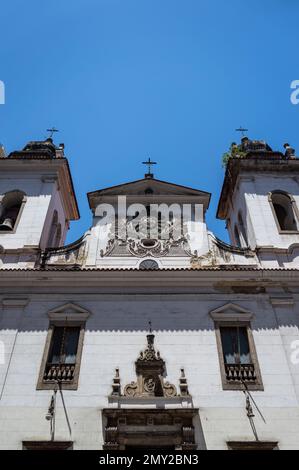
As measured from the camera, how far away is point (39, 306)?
1227cm

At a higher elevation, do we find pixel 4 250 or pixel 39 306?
pixel 4 250

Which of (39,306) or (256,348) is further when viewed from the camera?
(39,306)

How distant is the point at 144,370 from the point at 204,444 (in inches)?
89.6

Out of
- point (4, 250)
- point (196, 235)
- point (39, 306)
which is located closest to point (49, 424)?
point (39, 306)

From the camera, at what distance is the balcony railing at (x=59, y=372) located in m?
10.8

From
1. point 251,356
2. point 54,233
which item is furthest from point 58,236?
point 251,356

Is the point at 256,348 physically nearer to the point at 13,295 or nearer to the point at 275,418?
the point at 275,418

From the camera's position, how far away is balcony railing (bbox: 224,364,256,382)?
35.2ft

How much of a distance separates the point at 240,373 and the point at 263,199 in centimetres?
697

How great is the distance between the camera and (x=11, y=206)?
52.6ft

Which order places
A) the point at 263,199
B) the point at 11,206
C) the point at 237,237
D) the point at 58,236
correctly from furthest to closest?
the point at 58,236, the point at 237,237, the point at 11,206, the point at 263,199

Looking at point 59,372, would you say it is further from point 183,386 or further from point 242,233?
point 242,233

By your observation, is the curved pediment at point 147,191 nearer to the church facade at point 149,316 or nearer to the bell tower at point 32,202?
the church facade at point 149,316

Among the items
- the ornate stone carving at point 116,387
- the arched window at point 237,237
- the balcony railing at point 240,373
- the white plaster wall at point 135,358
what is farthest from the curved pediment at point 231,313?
the arched window at point 237,237
